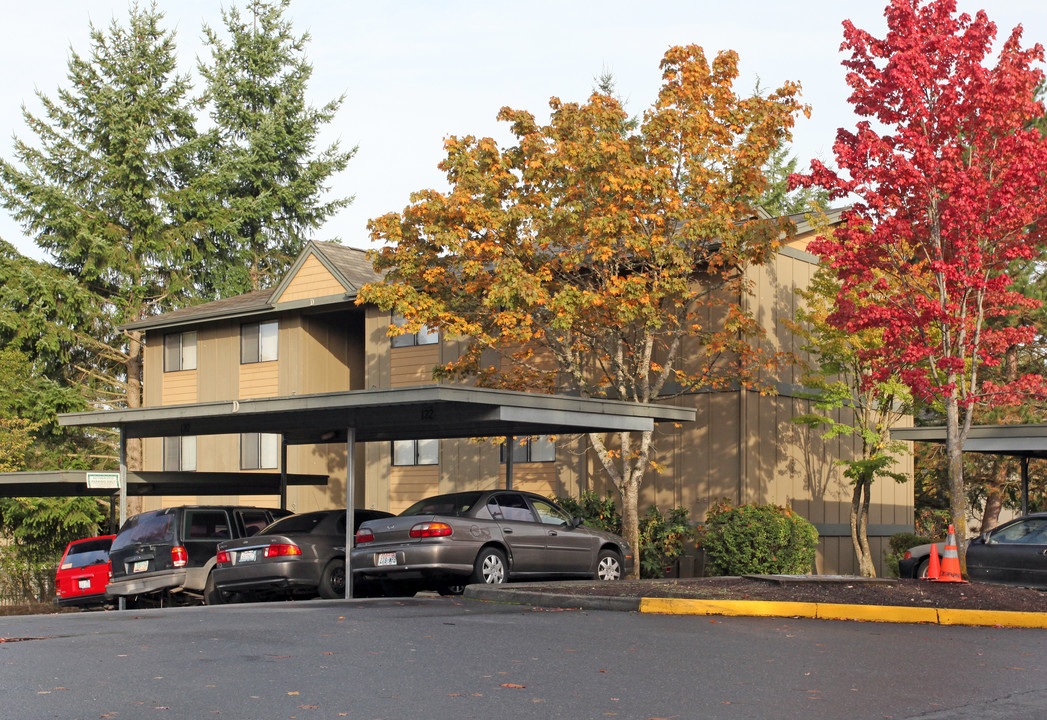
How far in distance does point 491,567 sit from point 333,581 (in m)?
2.56

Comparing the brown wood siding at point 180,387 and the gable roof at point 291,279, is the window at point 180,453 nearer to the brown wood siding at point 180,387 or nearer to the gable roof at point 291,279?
the brown wood siding at point 180,387

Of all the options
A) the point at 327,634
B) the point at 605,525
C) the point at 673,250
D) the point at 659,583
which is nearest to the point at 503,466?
the point at 605,525

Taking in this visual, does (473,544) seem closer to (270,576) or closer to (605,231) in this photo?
(270,576)

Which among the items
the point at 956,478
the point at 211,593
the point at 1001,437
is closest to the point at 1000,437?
the point at 1001,437

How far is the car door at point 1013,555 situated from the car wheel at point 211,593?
11621 millimetres

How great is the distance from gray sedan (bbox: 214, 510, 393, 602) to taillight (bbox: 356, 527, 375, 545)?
64 centimetres

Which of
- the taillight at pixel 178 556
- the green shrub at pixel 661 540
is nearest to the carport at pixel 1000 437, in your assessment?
the green shrub at pixel 661 540

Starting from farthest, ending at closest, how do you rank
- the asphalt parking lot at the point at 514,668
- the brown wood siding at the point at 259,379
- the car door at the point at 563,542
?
the brown wood siding at the point at 259,379 → the car door at the point at 563,542 → the asphalt parking lot at the point at 514,668

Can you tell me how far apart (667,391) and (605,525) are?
3.17 meters

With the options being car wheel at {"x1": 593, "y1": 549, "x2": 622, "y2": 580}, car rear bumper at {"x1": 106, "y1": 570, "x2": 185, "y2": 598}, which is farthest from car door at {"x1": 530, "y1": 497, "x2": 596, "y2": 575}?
car rear bumper at {"x1": 106, "y1": 570, "x2": 185, "y2": 598}

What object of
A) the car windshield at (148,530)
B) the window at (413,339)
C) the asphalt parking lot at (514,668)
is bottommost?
the asphalt parking lot at (514,668)

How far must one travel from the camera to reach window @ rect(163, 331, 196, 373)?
34.8 metres

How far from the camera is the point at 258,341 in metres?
32.9

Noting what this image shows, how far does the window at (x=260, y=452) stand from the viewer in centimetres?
3244
